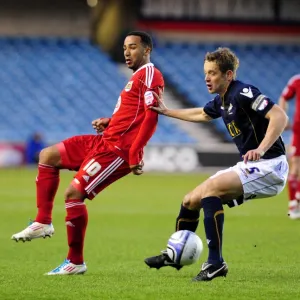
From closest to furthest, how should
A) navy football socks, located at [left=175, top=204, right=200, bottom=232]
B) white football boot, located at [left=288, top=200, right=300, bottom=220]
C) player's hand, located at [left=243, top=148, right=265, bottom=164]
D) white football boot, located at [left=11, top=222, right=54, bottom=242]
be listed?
player's hand, located at [left=243, top=148, right=265, bottom=164] → navy football socks, located at [left=175, top=204, right=200, bottom=232] → white football boot, located at [left=11, top=222, right=54, bottom=242] → white football boot, located at [left=288, top=200, right=300, bottom=220]

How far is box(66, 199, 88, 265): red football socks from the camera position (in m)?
7.59

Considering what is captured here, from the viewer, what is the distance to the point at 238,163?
23.7 ft

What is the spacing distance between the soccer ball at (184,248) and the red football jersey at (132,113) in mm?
824

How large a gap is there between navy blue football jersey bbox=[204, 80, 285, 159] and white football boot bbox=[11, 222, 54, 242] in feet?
6.00

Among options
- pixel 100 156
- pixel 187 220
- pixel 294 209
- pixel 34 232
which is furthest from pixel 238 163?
pixel 294 209

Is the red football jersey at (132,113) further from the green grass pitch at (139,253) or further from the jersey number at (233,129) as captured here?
the green grass pitch at (139,253)

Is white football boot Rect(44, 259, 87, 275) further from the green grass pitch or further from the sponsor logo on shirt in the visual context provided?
the sponsor logo on shirt

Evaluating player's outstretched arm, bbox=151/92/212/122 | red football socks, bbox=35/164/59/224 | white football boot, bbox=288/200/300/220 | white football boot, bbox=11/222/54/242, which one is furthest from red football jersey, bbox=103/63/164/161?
white football boot, bbox=288/200/300/220

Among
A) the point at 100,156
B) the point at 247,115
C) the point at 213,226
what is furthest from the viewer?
the point at 100,156

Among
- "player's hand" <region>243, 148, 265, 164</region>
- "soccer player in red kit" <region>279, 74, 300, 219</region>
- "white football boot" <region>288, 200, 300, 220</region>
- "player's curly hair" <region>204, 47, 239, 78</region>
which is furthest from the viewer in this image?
"white football boot" <region>288, 200, 300, 220</region>

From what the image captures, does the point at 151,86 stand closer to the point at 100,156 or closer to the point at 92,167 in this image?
the point at 100,156

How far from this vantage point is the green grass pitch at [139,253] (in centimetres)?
659

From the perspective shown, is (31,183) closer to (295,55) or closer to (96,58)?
(96,58)

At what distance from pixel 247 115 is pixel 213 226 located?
35.8 inches
